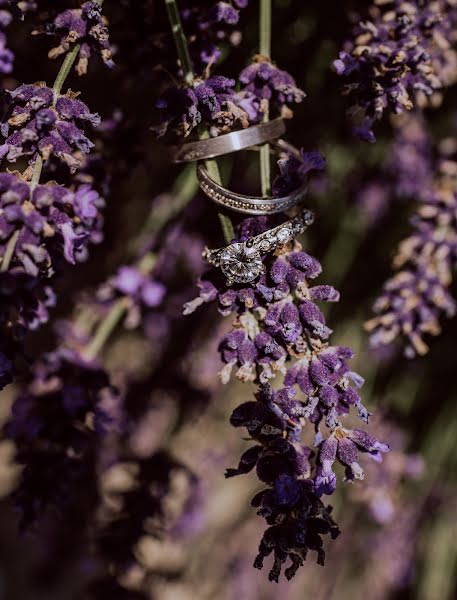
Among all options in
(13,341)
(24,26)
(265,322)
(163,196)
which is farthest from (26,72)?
(265,322)

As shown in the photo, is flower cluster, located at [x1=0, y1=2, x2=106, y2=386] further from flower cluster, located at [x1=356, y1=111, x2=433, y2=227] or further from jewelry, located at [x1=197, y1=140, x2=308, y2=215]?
flower cluster, located at [x1=356, y1=111, x2=433, y2=227]

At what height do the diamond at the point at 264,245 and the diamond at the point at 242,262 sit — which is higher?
Answer: the diamond at the point at 264,245

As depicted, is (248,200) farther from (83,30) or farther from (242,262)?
(83,30)

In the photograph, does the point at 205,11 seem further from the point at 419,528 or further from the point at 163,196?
the point at 419,528

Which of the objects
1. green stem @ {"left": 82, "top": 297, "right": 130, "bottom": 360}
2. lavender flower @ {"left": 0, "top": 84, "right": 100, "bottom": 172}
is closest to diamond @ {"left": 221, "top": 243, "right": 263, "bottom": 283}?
lavender flower @ {"left": 0, "top": 84, "right": 100, "bottom": 172}

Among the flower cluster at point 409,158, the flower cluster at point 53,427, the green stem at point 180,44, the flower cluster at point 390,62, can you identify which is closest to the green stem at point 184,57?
the green stem at point 180,44

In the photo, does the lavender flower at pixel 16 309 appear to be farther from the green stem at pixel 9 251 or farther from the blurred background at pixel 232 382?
the blurred background at pixel 232 382
